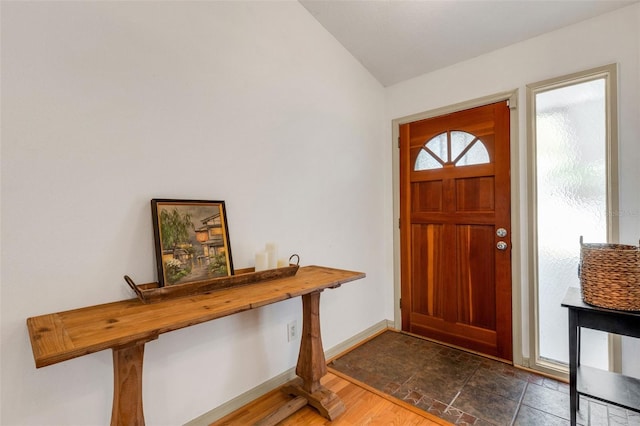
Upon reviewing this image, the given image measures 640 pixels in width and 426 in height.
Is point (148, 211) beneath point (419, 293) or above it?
above

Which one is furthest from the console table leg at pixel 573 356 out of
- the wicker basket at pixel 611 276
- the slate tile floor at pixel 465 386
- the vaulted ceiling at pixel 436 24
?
the vaulted ceiling at pixel 436 24

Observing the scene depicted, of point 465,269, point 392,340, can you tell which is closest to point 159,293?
point 392,340

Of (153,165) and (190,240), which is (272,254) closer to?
(190,240)

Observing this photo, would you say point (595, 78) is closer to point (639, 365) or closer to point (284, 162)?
point (639, 365)

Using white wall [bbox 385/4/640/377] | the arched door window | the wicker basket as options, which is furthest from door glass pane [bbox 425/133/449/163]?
the wicker basket

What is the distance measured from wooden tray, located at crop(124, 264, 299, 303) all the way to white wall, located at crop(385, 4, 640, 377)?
74.7 inches

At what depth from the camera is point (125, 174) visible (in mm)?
1372

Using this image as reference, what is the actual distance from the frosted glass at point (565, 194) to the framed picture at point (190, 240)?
2.22 metres

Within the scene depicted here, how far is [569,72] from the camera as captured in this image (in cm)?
202

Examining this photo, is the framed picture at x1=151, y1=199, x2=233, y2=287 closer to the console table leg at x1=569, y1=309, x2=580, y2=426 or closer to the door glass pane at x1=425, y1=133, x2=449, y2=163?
the console table leg at x1=569, y1=309, x2=580, y2=426

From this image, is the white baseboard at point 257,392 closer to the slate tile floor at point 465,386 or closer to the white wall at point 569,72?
the slate tile floor at point 465,386

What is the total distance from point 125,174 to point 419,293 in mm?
2499

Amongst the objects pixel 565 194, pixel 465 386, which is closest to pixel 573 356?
pixel 465 386

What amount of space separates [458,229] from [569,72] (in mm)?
1323
